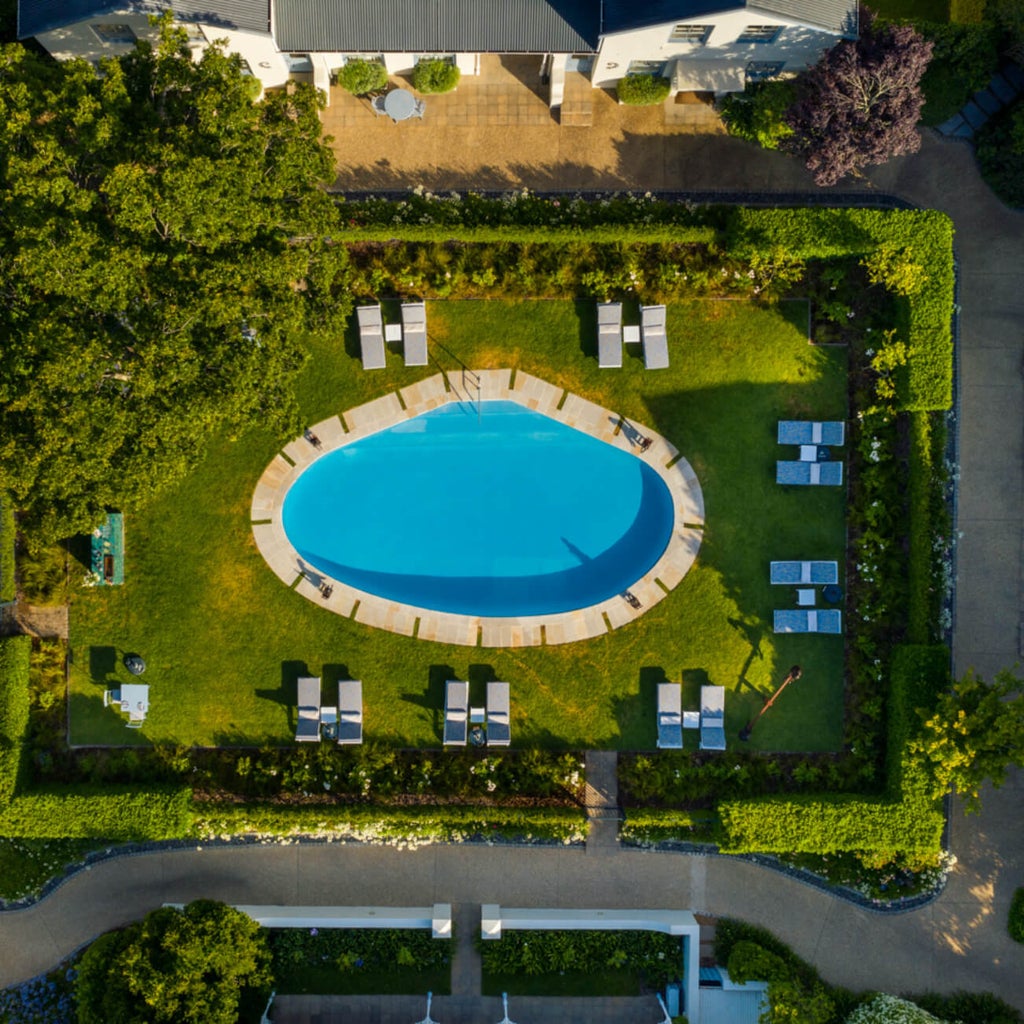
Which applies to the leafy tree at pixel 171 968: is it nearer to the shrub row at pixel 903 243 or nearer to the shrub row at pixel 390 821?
the shrub row at pixel 390 821

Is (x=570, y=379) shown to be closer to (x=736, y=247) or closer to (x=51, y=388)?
(x=736, y=247)

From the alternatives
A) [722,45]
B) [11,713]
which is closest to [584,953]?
[11,713]

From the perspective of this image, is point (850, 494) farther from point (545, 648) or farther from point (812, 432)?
point (545, 648)

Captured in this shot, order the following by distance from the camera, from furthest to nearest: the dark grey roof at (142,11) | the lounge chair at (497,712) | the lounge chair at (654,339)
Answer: the lounge chair at (497,712), the lounge chair at (654,339), the dark grey roof at (142,11)

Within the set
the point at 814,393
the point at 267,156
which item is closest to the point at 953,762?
the point at 814,393

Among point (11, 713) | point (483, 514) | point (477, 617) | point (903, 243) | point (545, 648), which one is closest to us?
point (903, 243)

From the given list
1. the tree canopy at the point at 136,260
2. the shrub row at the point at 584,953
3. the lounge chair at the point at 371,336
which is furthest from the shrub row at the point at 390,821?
the lounge chair at the point at 371,336
